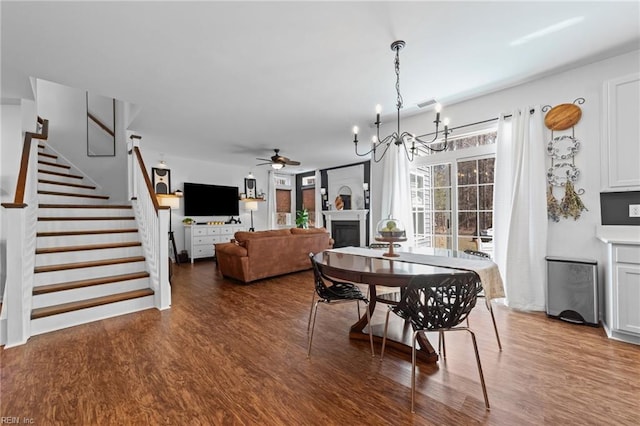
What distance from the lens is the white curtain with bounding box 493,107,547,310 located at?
124 inches

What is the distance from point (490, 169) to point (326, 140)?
120 inches

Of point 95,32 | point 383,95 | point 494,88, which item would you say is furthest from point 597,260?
point 95,32

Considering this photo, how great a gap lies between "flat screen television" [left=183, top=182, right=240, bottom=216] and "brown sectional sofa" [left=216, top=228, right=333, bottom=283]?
2750mm

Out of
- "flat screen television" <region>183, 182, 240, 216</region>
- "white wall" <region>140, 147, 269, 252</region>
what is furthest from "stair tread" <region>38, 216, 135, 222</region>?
"flat screen television" <region>183, 182, 240, 216</region>

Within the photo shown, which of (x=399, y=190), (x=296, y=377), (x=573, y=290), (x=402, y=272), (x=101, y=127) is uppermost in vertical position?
(x=101, y=127)

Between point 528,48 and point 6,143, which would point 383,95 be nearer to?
point 528,48

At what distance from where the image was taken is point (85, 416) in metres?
1.61

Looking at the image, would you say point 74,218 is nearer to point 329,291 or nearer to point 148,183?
point 148,183

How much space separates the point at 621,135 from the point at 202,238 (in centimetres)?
749

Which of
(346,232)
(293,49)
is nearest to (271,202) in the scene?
(346,232)

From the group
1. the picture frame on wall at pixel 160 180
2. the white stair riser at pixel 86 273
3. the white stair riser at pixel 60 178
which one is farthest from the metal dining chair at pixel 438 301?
the picture frame on wall at pixel 160 180

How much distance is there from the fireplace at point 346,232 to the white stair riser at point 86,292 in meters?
5.07

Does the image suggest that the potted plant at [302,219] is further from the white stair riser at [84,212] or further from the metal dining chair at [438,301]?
the metal dining chair at [438,301]

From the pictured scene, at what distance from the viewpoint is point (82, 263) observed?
11.2 ft
